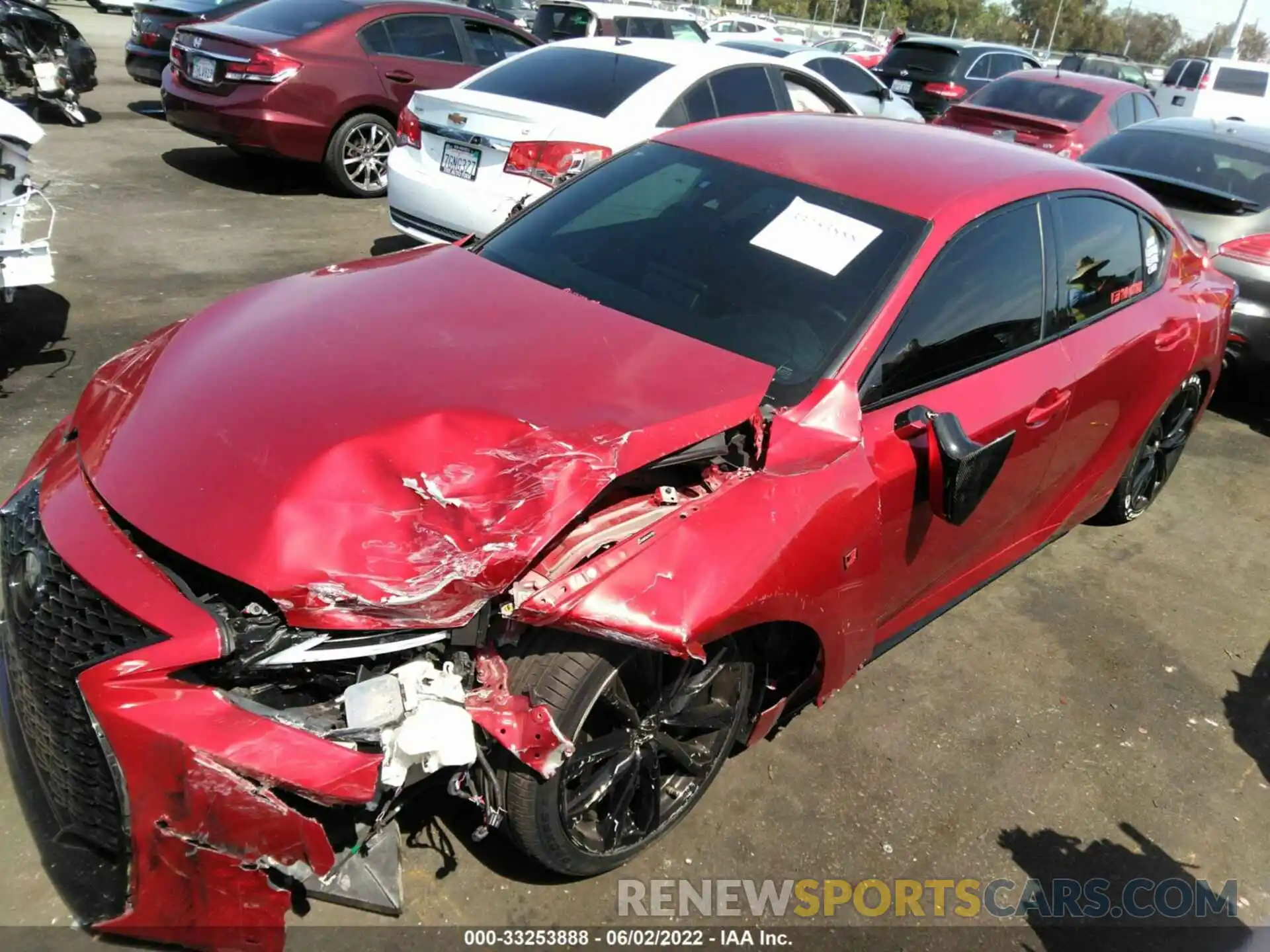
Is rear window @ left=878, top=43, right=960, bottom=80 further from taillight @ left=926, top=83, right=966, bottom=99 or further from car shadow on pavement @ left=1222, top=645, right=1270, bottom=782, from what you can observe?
car shadow on pavement @ left=1222, top=645, right=1270, bottom=782

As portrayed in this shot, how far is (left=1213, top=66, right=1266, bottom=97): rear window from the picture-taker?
1683 centimetres

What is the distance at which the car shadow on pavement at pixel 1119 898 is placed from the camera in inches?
103

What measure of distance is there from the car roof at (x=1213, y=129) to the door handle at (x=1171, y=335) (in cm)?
377

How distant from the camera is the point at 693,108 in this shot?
21.1 feet

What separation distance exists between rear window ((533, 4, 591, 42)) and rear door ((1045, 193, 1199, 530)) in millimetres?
9553

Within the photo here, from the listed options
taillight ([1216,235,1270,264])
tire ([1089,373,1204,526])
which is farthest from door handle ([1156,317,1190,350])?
taillight ([1216,235,1270,264])

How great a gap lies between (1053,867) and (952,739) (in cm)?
51

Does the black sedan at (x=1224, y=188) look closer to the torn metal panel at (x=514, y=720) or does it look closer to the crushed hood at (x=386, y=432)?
the crushed hood at (x=386, y=432)

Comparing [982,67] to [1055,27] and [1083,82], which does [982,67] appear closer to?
[1083,82]

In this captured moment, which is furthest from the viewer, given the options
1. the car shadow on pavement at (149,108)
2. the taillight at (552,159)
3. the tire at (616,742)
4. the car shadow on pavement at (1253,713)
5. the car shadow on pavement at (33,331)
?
the car shadow on pavement at (149,108)

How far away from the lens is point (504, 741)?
78.7 inches

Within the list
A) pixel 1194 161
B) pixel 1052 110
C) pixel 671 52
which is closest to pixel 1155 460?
pixel 1194 161

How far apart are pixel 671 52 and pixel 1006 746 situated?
17.2ft

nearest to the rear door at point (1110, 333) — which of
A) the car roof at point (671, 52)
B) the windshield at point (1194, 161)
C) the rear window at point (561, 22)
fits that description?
the windshield at point (1194, 161)
